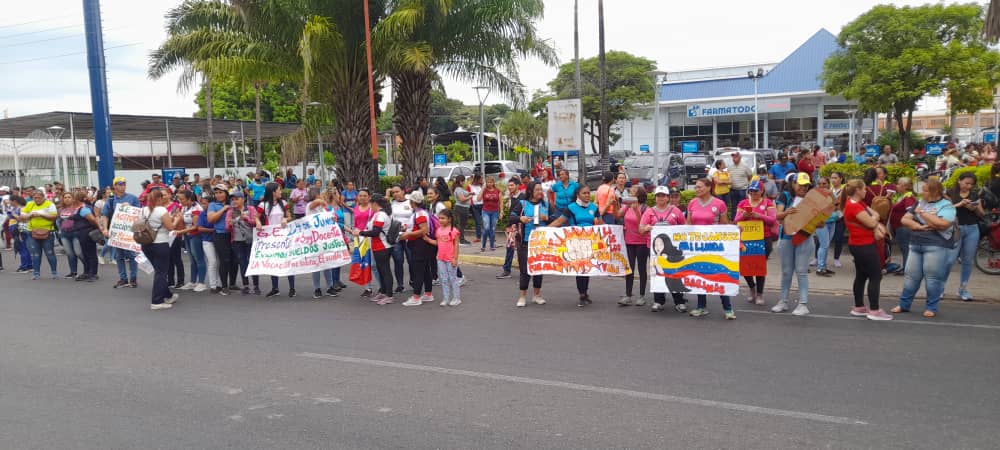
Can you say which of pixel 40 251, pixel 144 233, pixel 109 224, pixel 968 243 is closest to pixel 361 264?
pixel 144 233

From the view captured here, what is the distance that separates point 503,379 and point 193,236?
7.22 metres

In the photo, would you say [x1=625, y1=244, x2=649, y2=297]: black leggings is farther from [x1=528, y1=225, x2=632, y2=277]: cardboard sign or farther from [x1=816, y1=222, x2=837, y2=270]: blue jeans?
[x1=816, y1=222, x2=837, y2=270]: blue jeans

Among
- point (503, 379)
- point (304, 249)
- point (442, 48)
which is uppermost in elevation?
point (442, 48)

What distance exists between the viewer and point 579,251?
31.4 ft

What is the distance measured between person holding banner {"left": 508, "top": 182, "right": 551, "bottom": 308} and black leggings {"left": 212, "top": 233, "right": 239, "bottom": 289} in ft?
15.0

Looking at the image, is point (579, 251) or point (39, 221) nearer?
point (579, 251)

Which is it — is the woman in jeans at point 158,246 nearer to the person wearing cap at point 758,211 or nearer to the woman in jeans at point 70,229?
the woman in jeans at point 70,229

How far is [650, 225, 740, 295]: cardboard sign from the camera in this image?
835cm

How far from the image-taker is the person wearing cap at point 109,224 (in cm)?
1252

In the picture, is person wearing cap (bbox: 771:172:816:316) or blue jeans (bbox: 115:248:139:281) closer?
person wearing cap (bbox: 771:172:816:316)

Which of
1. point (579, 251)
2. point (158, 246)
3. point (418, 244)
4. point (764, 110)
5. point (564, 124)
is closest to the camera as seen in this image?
point (579, 251)

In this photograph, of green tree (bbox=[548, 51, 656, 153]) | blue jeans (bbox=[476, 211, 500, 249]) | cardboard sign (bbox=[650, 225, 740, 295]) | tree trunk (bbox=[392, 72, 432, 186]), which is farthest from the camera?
green tree (bbox=[548, 51, 656, 153])

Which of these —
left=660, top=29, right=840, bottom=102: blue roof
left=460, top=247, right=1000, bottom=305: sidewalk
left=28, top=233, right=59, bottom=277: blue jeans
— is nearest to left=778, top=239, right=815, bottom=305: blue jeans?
left=460, top=247, right=1000, bottom=305: sidewalk

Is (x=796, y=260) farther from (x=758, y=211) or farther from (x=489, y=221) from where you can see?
(x=489, y=221)
